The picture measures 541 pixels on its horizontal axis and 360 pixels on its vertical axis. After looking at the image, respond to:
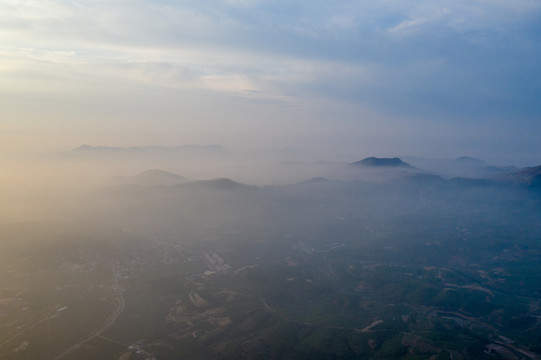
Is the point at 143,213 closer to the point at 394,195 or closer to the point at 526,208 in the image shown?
the point at 394,195

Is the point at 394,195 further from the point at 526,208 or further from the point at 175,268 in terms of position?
the point at 175,268

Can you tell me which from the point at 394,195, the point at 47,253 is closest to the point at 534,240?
the point at 394,195

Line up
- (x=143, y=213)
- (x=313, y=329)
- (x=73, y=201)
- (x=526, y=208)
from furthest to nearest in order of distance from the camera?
(x=526, y=208) < (x=73, y=201) < (x=143, y=213) < (x=313, y=329)

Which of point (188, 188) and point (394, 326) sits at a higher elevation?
point (188, 188)

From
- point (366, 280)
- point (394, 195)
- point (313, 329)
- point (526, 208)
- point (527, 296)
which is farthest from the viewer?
point (394, 195)

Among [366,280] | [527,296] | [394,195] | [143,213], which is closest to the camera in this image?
[527,296]

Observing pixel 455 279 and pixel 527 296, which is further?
pixel 455 279

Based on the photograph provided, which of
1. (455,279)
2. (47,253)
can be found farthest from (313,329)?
(47,253)

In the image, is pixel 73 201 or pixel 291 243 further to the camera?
pixel 73 201

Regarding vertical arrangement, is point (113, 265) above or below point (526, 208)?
below
